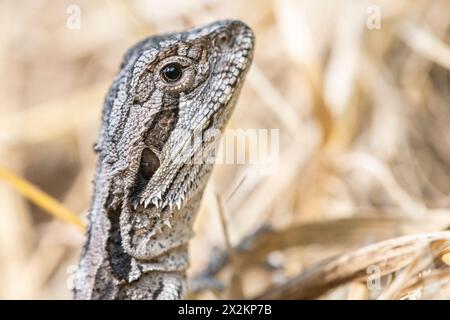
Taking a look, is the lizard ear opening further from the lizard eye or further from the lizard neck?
the lizard eye

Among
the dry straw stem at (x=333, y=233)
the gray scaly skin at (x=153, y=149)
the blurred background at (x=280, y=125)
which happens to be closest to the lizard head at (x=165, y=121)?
the gray scaly skin at (x=153, y=149)

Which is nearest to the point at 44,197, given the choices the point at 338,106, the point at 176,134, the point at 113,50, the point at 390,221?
the point at 176,134

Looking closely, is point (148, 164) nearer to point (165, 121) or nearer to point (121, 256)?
point (165, 121)

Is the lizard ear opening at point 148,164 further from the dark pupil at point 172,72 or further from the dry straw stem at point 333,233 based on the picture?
the dry straw stem at point 333,233

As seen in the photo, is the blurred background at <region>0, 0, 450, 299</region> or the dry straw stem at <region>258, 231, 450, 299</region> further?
the blurred background at <region>0, 0, 450, 299</region>

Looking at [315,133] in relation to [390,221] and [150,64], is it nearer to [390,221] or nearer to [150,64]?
[390,221]

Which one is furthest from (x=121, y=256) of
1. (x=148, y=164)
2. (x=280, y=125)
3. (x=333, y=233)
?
(x=280, y=125)

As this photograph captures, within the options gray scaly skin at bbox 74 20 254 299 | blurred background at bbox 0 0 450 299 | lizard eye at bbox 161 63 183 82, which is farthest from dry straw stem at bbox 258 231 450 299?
lizard eye at bbox 161 63 183 82
